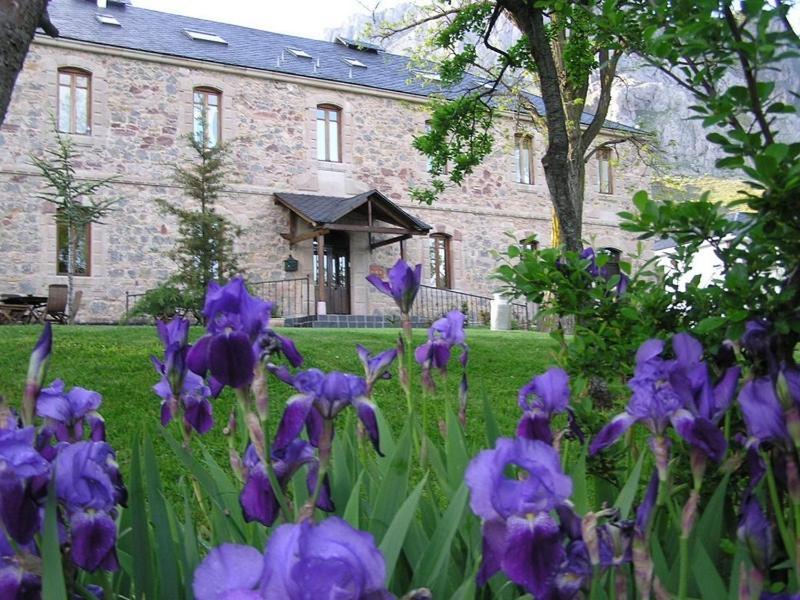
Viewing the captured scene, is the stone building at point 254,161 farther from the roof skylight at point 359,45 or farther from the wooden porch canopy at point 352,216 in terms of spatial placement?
the roof skylight at point 359,45

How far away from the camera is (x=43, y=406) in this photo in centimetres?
120

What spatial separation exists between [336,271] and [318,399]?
57.3 ft

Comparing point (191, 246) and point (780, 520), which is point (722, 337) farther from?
point (191, 246)

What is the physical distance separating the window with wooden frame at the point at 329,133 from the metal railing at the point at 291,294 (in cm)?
328

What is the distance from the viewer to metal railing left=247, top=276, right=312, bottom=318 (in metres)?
17.2

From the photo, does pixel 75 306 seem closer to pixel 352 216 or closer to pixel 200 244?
pixel 200 244

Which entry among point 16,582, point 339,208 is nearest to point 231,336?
point 16,582

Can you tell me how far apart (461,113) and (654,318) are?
7.70 meters

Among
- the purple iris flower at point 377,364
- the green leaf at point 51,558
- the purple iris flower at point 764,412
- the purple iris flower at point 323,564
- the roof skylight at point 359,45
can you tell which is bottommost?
the green leaf at point 51,558

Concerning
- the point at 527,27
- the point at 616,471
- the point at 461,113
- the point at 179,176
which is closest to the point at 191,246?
the point at 179,176

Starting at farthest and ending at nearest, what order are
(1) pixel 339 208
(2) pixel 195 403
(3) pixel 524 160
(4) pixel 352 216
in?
(3) pixel 524 160, (4) pixel 352 216, (1) pixel 339 208, (2) pixel 195 403

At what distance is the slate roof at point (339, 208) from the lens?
1652 centimetres

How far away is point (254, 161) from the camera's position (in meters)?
17.5

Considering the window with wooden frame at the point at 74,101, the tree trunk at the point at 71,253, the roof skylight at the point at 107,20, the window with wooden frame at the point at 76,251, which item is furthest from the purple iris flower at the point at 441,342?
the roof skylight at the point at 107,20
